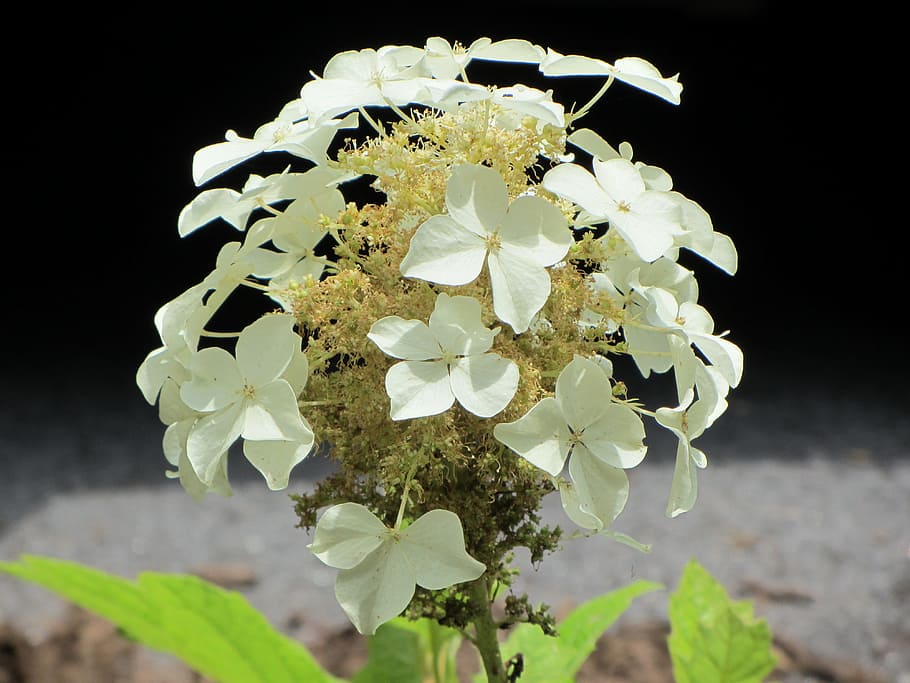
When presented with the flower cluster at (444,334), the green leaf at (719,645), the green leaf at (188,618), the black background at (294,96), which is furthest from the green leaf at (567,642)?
the black background at (294,96)

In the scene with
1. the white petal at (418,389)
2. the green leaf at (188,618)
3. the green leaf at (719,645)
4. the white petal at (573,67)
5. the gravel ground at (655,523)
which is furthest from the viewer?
the gravel ground at (655,523)

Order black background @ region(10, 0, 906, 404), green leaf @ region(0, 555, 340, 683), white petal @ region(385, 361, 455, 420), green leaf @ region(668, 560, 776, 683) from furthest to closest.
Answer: black background @ region(10, 0, 906, 404)
green leaf @ region(668, 560, 776, 683)
green leaf @ region(0, 555, 340, 683)
white petal @ region(385, 361, 455, 420)

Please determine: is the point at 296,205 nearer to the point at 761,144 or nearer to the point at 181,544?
the point at 181,544

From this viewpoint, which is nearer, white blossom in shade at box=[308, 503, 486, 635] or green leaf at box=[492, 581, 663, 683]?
white blossom in shade at box=[308, 503, 486, 635]

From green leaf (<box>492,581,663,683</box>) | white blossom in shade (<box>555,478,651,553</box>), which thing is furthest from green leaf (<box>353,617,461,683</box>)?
white blossom in shade (<box>555,478,651,553</box>)

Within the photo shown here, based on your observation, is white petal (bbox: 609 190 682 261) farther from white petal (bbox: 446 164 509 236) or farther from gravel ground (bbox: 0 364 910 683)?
gravel ground (bbox: 0 364 910 683)

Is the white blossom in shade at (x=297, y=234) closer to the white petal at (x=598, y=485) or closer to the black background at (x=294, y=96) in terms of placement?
the white petal at (x=598, y=485)

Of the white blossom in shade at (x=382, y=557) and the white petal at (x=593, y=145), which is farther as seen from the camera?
the white petal at (x=593, y=145)
